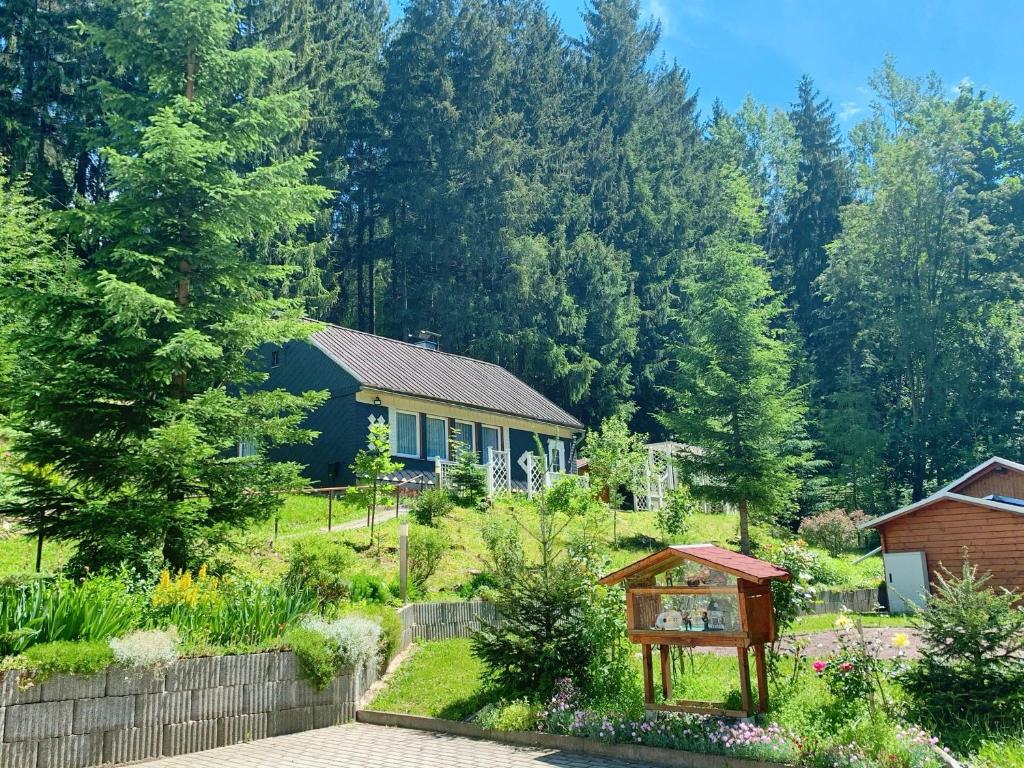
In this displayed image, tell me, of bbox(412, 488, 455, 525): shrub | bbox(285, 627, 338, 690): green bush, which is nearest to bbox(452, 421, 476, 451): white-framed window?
bbox(412, 488, 455, 525): shrub

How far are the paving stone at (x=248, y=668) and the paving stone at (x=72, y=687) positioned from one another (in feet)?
4.90

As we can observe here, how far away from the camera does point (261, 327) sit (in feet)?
42.3

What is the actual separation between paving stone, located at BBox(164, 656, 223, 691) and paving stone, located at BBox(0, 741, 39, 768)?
1458mm

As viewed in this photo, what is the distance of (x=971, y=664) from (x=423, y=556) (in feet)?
32.6

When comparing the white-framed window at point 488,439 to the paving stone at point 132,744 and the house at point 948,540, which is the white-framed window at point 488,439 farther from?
the paving stone at point 132,744

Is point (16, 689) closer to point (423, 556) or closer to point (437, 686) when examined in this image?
point (437, 686)

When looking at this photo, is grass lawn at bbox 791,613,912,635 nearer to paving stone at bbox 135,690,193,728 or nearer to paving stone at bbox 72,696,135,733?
paving stone at bbox 135,690,193,728

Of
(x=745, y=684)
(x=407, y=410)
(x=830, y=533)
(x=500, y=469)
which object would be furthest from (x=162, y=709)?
(x=830, y=533)

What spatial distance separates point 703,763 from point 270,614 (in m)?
5.49

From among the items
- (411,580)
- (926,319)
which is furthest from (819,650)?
(926,319)

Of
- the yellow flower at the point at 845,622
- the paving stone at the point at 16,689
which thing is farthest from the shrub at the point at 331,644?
the yellow flower at the point at 845,622

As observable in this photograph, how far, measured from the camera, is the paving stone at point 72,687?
806 cm

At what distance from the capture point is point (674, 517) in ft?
80.9

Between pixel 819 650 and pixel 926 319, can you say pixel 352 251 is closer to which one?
pixel 926 319
